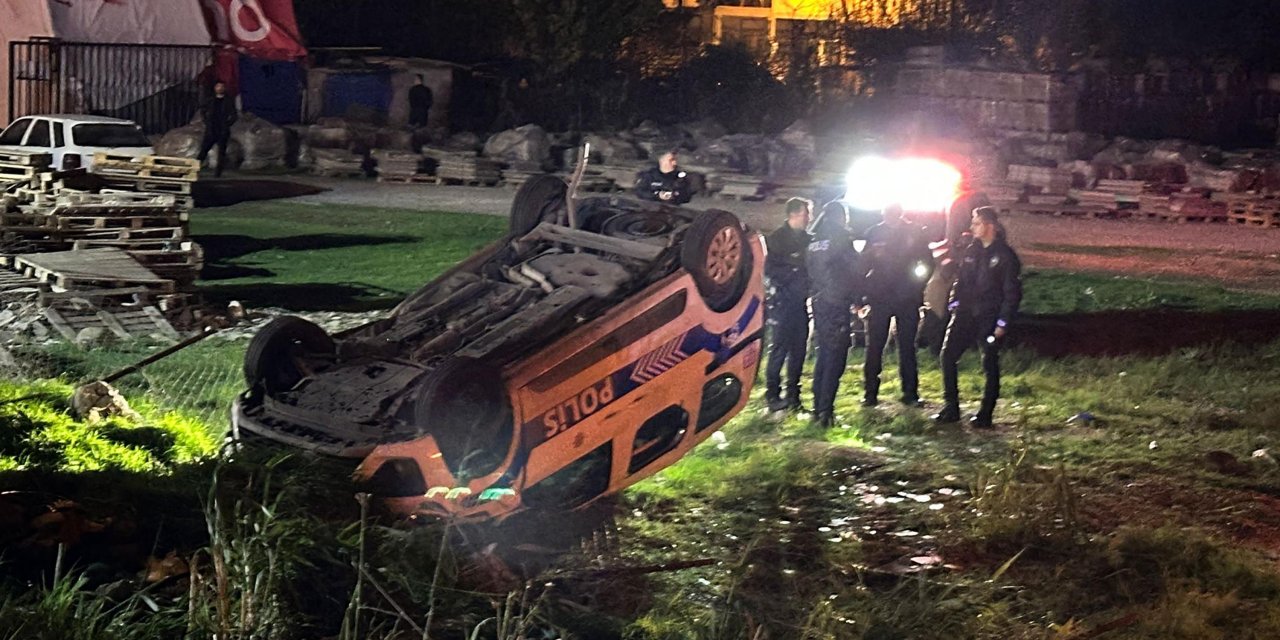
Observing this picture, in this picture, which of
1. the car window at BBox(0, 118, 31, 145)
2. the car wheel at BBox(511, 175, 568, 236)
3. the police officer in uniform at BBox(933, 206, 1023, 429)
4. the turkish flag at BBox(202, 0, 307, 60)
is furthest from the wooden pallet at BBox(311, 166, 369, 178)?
the car wheel at BBox(511, 175, 568, 236)

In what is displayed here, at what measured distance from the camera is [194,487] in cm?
610

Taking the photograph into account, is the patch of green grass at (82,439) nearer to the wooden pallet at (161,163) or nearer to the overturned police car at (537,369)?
the overturned police car at (537,369)

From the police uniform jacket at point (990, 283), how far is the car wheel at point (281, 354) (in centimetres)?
472

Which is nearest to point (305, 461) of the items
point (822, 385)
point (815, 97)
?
point (822, 385)

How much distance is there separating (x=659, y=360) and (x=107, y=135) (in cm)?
1750

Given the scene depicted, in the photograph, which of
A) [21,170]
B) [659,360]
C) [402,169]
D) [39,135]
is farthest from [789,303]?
[402,169]

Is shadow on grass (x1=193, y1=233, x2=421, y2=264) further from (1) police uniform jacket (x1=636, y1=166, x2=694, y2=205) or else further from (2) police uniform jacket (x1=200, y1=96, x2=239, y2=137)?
(2) police uniform jacket (x1=200, y1=96, x2=239, y2=137)

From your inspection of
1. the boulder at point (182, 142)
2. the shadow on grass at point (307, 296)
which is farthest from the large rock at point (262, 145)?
the shadow on grass at point (307, 296)

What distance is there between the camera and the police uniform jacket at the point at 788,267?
10922mm

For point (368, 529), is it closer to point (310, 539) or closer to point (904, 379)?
point (310, 539)

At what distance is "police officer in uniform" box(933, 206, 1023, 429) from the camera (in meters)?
10.5

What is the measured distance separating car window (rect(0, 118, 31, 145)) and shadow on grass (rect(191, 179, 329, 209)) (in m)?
2.83

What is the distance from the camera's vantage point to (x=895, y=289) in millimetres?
10984

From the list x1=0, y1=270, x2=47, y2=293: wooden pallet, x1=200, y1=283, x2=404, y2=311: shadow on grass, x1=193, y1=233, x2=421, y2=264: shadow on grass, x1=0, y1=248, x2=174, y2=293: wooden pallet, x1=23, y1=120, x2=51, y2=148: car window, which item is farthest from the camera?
x1=23, y1=120, x2=51, y2=148: car window
